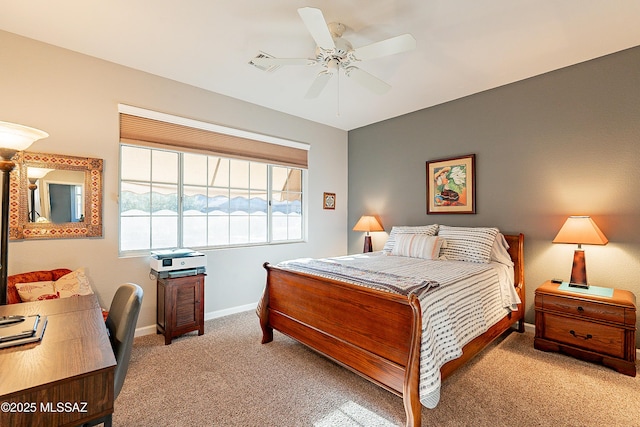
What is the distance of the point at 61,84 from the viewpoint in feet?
8.63

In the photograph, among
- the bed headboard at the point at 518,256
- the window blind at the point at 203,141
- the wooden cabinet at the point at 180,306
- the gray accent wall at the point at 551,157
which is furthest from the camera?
the bed headboard at the point at 518,256

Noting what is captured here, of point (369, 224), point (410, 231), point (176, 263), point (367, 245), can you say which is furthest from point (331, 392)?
point (369, 224)

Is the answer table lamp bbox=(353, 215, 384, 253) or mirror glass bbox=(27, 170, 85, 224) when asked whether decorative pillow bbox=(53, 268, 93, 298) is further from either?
table lamp bbox=(353, 215, 384, 253)

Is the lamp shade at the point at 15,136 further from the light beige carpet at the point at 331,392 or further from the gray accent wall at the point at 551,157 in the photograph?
the gray accent wall at the point at 551,157

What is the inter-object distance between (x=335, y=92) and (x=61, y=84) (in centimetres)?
268

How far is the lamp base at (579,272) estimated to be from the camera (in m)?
2.65

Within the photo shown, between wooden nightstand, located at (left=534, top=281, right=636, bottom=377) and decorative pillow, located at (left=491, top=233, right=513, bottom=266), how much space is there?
0.42 meters

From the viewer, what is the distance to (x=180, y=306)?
9.51 feet

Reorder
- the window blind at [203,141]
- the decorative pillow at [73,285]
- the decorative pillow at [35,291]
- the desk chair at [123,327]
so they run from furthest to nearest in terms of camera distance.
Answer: the window blind at [203,141], the decorative pillow at [73,285], the decorative pillow at [35,291], the desk chair at [123,327]

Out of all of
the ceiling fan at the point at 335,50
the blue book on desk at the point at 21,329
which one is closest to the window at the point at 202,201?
the ceiling fan at the point at 335,50

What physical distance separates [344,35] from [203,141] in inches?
78.2

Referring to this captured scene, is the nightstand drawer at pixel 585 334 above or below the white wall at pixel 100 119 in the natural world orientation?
below

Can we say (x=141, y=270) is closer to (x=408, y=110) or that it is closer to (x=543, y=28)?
→ (x=408, y=110)

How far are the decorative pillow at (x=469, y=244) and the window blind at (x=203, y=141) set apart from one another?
2.29 m
